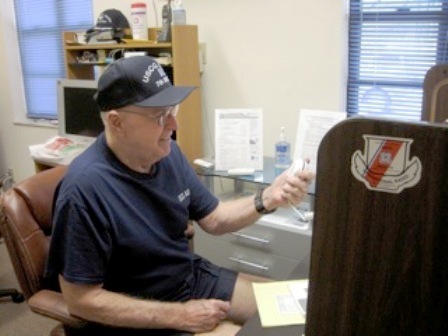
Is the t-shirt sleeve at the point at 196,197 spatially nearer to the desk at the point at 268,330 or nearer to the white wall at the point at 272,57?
the desk at the point at 268,330

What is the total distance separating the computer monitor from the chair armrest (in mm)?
1583

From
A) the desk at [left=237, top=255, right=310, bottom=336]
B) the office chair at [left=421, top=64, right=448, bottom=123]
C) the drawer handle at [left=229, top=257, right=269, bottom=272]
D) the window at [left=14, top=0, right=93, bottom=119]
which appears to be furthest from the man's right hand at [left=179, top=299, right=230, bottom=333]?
the window at [left=14, top=0, right=93, bottom=119]

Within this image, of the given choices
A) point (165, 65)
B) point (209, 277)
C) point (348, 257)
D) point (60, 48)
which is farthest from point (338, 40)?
point (60, 48)

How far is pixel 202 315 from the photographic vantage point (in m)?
1.29

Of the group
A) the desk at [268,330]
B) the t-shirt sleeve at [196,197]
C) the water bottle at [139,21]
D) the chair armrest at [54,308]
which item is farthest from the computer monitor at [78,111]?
the desk at [268,330]

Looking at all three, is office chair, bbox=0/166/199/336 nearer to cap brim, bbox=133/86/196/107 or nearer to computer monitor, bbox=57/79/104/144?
cap brim, bbox=133/86/196/107

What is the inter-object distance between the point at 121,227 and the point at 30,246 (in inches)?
12.3

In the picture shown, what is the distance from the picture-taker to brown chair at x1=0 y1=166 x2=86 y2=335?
1258mm

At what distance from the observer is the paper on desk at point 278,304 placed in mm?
963

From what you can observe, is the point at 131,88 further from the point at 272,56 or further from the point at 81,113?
the point at 81,113

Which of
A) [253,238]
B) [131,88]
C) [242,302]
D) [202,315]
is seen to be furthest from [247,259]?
[131,88]

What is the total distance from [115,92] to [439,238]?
3.09 ft

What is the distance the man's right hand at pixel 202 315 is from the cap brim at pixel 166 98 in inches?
23.3

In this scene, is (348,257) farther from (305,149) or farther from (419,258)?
(305,149)
